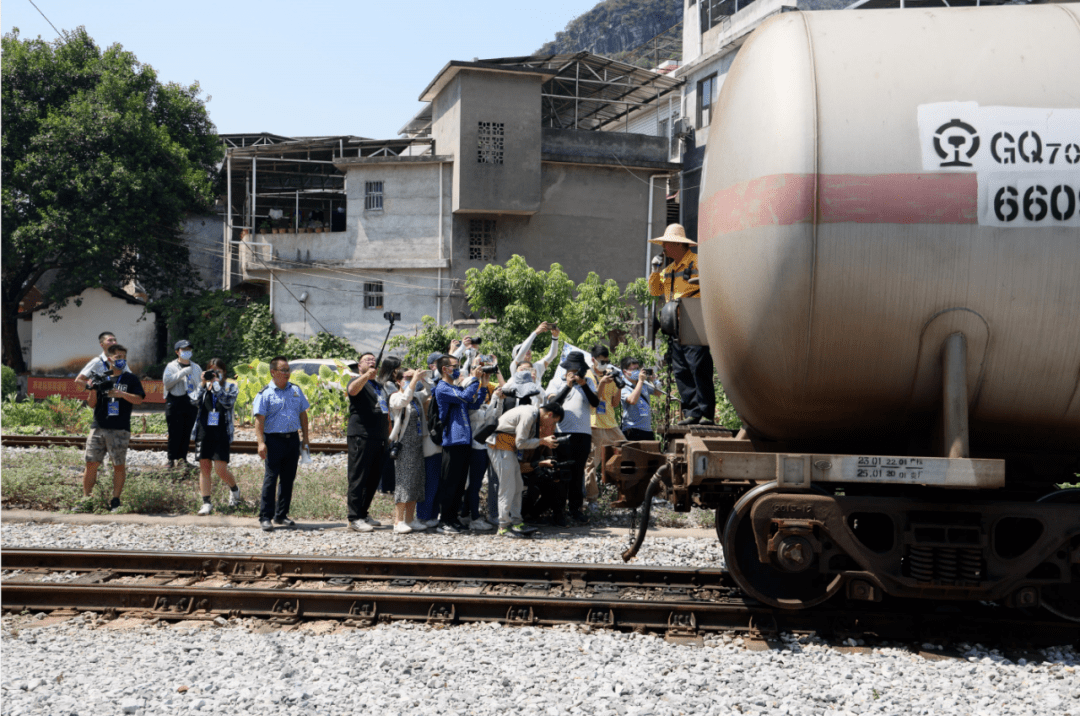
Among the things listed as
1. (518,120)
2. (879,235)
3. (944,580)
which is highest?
(518,120)

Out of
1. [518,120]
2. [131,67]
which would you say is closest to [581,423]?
[518,120]

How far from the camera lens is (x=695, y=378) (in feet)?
23.7

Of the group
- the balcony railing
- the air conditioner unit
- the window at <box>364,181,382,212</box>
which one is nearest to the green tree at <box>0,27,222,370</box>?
the window at <box>364,181,382,212</box>

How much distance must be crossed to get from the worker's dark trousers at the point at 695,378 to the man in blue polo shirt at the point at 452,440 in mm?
2891

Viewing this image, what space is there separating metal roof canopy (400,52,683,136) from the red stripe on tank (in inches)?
1007

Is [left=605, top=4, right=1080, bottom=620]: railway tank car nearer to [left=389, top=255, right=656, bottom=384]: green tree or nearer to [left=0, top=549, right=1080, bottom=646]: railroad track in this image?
[left=0, top=549, right=1080, bottom=646]: railroad track

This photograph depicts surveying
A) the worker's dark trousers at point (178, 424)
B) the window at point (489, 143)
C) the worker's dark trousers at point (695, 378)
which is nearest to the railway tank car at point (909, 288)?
the worker's dark trousers at point (695, 378)

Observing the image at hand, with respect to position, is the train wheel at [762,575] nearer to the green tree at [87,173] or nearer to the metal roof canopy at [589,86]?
the metal roof canopy at [589,86]

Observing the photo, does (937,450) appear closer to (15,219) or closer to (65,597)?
(65,597)

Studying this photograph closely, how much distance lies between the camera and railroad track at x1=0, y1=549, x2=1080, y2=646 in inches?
230

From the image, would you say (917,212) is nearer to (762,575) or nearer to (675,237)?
(675,237)

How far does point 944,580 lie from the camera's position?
5273 millimetres

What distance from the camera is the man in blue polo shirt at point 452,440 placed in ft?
30.2

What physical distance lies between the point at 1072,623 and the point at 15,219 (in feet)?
Result: 119
